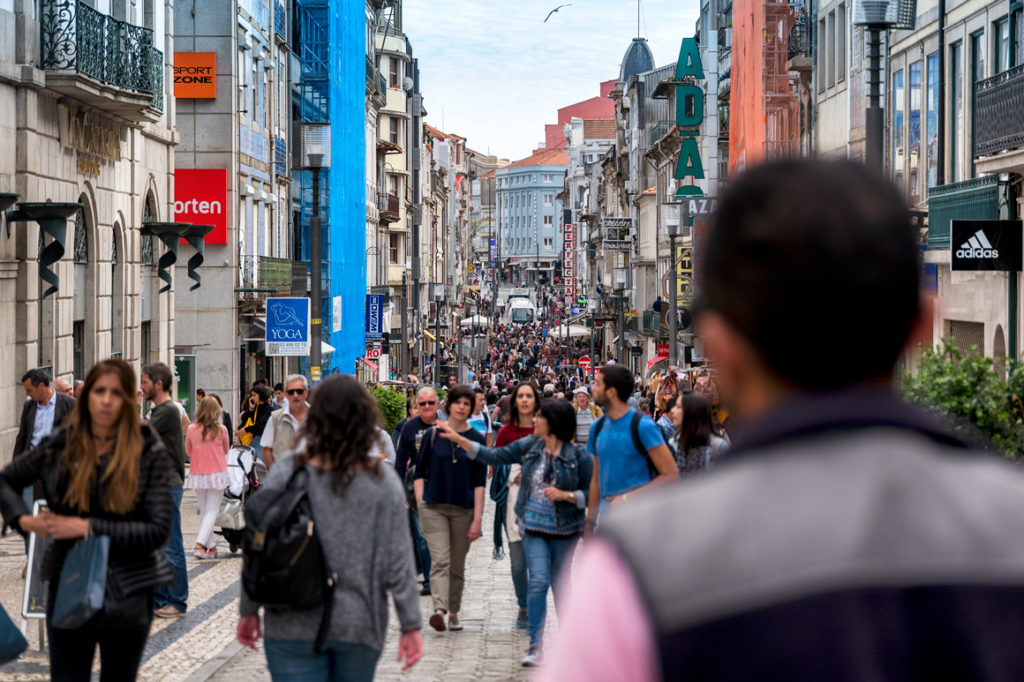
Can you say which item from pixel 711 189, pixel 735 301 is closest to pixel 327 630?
pixel 735 301

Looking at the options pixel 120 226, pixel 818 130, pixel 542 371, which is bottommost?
pixel 542 371

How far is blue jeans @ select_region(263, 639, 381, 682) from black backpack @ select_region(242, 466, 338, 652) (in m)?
0.07

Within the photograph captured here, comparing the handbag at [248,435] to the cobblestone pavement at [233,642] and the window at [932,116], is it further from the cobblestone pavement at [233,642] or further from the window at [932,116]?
the window at [932,116]

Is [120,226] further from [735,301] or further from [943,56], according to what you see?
[735,301]

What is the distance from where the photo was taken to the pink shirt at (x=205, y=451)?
47.4 ft

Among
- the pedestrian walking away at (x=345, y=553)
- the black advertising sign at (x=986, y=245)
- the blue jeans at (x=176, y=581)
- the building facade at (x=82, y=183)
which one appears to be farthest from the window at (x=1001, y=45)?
the pedestrian walking away at (x=345, y=553)

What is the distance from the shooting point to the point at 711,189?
195 ft

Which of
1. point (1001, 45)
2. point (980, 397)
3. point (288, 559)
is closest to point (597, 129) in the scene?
point (1001, 45)

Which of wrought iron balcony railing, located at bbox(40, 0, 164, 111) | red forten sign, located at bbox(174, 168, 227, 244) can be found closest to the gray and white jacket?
wrought iron balcony railing, located at bbox(40, 0, 164, 111)

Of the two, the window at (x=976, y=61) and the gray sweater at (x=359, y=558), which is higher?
the window at (x=976, y=61)

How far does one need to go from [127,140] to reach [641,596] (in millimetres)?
25459

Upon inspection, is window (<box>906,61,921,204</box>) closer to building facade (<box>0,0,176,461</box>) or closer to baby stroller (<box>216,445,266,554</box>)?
building facade (<box>0,0,176,461</box>)

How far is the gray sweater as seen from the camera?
5.74 meters

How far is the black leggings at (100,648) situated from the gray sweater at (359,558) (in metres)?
0.58
